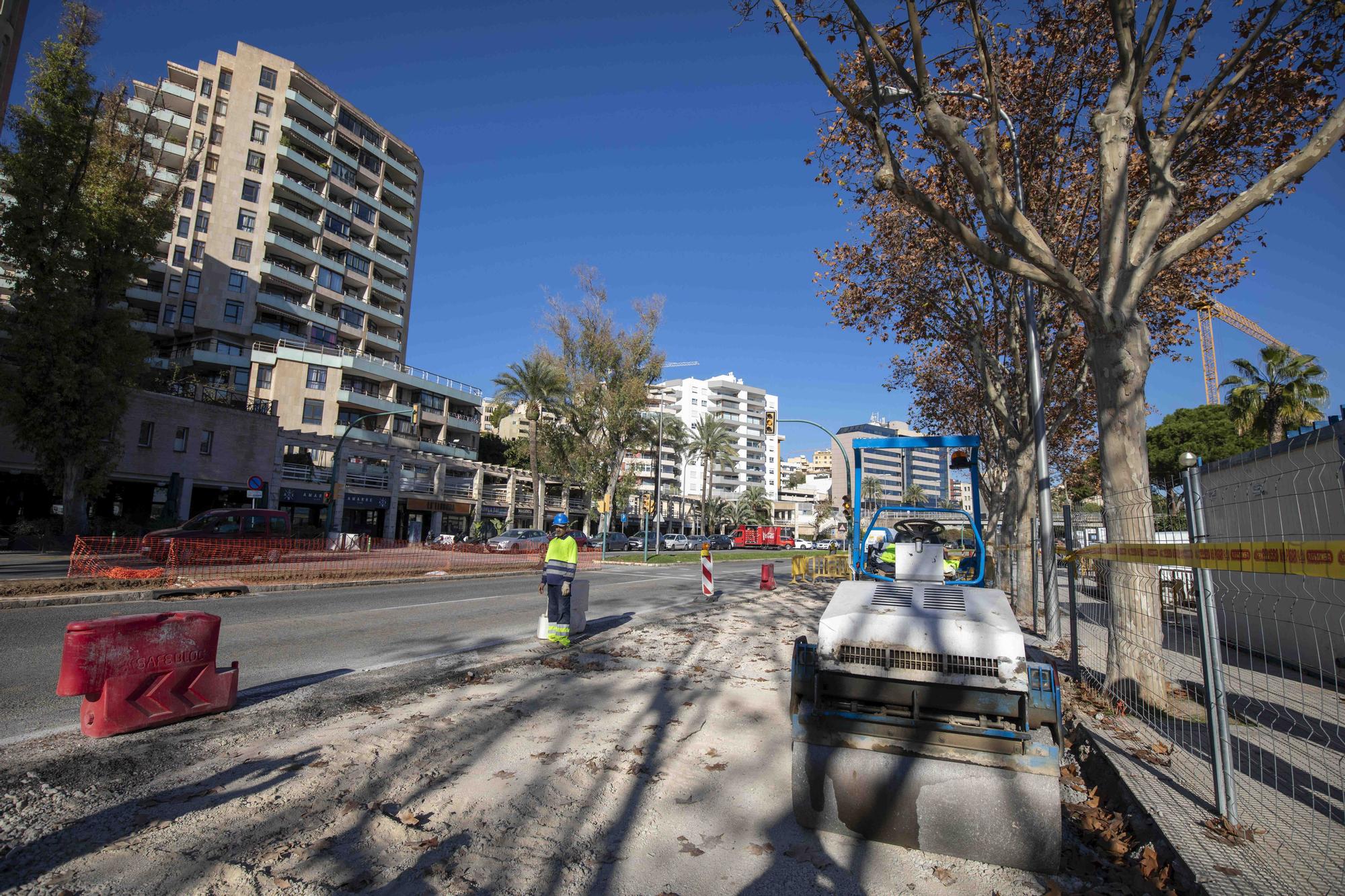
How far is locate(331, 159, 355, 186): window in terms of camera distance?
54844 mm

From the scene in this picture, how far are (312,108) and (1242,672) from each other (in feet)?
207

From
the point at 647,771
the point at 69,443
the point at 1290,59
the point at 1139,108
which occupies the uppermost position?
the point at 1290,59

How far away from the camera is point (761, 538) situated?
232 ft

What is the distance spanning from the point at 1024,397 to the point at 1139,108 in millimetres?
10557

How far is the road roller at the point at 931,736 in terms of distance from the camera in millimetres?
3582

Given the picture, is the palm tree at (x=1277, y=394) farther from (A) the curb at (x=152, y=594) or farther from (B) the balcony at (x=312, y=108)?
(B) the balcony at (x=312, y=108)

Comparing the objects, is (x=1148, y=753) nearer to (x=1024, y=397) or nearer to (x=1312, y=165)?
(x=1312, y=165)

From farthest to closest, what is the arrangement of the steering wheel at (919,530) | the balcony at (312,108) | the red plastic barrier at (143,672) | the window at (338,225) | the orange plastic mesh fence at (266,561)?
the window at (338,225) → the balcony at (312,108) → the orange plastic mesh fence at (266,561) → the steering wheel at (919,530) → the red plastic barrier at (143,672)

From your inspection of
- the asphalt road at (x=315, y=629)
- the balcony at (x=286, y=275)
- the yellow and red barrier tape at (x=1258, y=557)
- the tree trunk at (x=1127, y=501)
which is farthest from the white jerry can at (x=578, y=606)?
the balcony at (x=286, y=275)

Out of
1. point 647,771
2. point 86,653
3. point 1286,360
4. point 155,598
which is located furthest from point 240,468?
point 1286,360

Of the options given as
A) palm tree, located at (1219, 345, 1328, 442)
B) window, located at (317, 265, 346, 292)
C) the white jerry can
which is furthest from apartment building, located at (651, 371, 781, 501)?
the white jerry can

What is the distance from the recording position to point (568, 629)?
9461 mm

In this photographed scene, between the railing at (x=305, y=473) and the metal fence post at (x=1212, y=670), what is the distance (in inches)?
1668

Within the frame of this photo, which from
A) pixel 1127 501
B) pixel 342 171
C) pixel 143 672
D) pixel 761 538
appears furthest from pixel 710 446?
pixel 143 672
